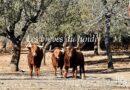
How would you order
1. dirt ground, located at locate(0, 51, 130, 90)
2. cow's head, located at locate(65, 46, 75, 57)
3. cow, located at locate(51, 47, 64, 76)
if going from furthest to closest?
cow, located at locate(51, 47, 64, 76) → cow's head, located at locate(65, 46, 75, 57) → dirt ground, located at locate(0, 51, 130, 90)

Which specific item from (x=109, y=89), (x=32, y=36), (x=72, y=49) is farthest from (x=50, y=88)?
(x=32, y=36)

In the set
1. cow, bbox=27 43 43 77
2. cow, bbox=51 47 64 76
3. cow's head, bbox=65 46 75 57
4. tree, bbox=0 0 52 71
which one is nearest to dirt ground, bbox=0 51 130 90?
cow, bbox=27 43 43 77

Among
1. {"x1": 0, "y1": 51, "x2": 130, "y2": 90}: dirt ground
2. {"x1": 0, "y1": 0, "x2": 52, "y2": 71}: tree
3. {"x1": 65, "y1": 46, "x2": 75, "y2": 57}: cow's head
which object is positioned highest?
{"x1": 0, "y1": 0, "x2": 52, "y2": 71}: tree

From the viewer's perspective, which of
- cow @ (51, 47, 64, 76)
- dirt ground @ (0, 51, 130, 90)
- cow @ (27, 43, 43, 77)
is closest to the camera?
dirt ground @ (0, 51, 130, 90)

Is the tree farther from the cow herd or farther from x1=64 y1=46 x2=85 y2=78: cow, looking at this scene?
x1=64 y1=46 x2=85 y2=78: cow

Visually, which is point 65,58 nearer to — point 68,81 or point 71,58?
point 71,58

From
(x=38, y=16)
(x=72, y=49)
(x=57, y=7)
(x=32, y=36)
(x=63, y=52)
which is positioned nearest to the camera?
(x=72, y=49)

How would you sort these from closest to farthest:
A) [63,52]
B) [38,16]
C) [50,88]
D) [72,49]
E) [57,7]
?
[50,88]
[72,49]
[63,52]
[38,16]
[57,7]

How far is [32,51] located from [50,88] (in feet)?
32.3

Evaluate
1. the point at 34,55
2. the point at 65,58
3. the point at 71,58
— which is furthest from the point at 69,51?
the point at 34,55

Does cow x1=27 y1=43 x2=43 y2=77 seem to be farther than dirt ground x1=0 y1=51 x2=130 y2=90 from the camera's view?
Yes

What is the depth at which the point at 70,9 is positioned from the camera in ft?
128

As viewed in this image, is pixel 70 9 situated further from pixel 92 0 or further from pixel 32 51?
pixel 32 51

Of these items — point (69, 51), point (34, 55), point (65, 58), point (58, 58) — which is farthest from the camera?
point (58, 58)
